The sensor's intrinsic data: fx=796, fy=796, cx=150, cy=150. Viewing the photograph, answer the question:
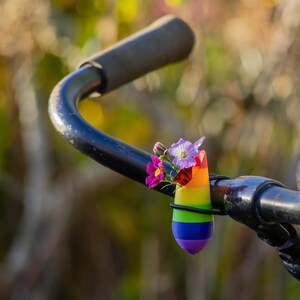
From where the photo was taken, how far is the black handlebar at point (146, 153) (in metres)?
0.83

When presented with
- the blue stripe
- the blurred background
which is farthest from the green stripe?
the blurred background

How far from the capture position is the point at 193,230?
904mm

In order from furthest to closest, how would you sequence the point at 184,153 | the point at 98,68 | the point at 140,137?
the point at 140,137 → the point at 98,68 → the point at 184,153

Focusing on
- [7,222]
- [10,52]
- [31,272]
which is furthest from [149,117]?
[7,222]

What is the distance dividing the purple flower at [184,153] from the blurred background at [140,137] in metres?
1.98

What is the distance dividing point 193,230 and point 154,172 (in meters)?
0.08

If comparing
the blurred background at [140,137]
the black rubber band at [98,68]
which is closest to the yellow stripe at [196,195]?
the black rubber band at [98,68]

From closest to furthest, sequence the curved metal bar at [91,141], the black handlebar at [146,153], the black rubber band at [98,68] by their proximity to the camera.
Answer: the black handlebar at [146,153], the curved metal bar at [91,141], the black rubber band at [98,68]

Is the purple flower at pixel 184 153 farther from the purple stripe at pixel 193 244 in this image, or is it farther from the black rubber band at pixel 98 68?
the black rubber band at pixel 98 68

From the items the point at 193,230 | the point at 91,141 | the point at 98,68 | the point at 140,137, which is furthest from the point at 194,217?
the point at 140,137

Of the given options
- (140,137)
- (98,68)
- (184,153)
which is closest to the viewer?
(184,153)

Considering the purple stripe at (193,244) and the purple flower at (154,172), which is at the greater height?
the purple flower at (154,172)

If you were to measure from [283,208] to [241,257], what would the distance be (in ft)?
8.82

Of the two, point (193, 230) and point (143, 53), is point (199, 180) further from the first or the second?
point (143, 53)
